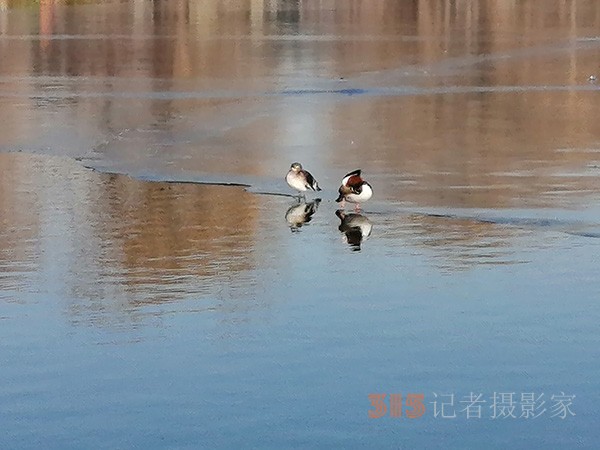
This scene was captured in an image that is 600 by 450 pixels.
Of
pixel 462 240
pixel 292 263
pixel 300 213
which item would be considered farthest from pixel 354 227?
pixel 292 263

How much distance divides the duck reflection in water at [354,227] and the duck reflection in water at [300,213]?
29 centimetres

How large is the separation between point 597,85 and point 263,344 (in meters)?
20.1

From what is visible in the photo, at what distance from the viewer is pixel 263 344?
33.0ft

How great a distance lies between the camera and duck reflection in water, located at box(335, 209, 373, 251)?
13750mm

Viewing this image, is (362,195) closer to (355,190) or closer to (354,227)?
(355,190)

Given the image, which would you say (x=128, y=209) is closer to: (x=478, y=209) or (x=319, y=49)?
(x=478, y=209)

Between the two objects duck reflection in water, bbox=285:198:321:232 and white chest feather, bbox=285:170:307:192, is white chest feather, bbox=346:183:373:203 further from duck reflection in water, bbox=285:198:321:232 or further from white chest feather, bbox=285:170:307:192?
white chest feather, bbox=285:170:307:192

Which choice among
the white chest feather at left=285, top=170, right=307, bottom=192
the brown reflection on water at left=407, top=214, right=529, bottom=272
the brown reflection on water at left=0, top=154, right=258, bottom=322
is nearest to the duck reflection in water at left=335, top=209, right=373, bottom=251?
the brown reflection on water at left=407, top=214, right=529, bottom=272

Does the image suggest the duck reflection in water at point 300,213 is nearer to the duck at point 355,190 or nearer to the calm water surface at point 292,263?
the calm water surface at point 292,263

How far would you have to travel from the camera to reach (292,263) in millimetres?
12773

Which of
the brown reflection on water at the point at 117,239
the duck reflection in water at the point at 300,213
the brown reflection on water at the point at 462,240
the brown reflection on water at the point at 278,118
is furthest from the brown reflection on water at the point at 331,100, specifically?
the brown reflection on water at the point at 117,239

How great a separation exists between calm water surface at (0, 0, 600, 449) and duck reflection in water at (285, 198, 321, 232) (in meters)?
0.06

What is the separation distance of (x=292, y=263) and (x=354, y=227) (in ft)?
5.78

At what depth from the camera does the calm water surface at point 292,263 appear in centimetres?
865
